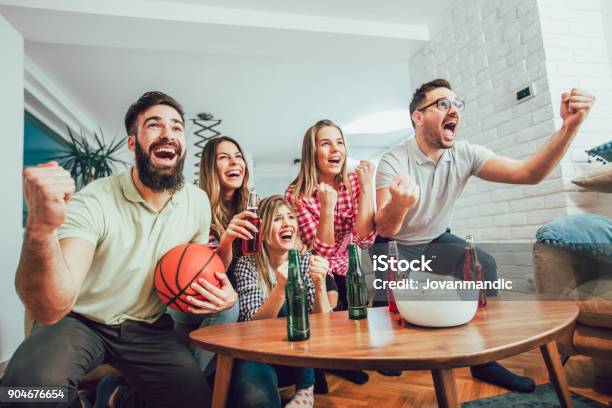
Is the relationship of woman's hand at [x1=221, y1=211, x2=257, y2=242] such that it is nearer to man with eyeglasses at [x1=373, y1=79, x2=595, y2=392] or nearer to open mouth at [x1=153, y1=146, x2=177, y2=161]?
open mouth at [x1=153, y1=146, x2=177, y2=161]

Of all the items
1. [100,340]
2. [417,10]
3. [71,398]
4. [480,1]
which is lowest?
[71,398]

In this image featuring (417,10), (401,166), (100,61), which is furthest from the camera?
(100,61)

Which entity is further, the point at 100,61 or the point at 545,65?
the point at 100,61

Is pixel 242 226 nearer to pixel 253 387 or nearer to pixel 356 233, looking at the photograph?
pixel 253 387

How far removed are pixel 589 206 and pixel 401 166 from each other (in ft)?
4.07

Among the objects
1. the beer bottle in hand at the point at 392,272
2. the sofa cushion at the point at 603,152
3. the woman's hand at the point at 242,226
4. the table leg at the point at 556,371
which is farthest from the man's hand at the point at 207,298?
the sofa cushion at the point at 603,152

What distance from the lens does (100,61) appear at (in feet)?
13.3

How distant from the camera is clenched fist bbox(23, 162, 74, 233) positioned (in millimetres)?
893

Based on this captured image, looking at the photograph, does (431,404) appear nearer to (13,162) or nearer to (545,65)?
(545,65)

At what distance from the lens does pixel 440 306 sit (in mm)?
931

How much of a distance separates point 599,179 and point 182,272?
2.16 metres

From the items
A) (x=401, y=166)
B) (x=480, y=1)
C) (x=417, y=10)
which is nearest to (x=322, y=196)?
(x=401, y=166)

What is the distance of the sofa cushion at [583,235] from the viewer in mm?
1575

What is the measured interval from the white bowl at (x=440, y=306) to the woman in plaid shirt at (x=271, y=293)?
0.50 metres
